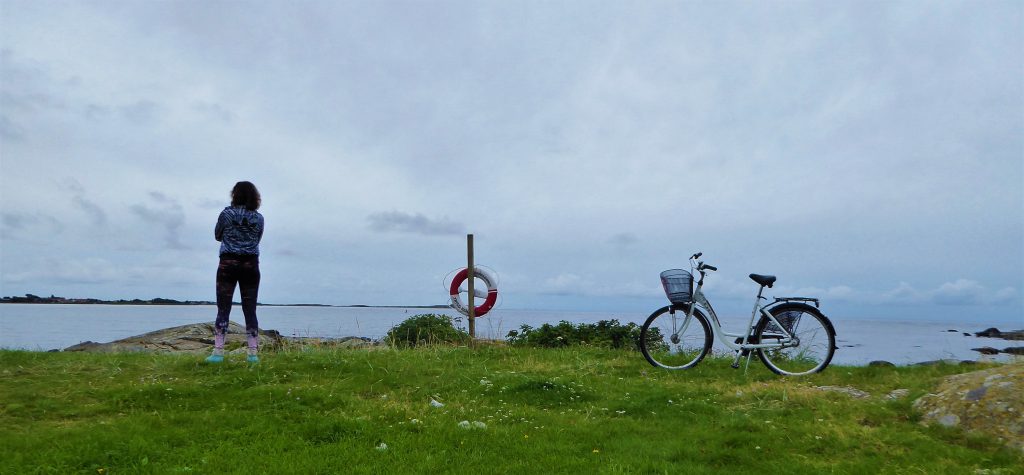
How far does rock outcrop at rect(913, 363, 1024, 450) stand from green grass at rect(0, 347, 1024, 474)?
19 centimetres

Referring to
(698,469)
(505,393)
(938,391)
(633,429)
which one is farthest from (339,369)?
(938,391)

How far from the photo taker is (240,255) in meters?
8.88

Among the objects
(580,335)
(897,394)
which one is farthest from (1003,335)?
(897,394)

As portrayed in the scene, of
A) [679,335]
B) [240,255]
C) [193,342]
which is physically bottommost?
[193,342]

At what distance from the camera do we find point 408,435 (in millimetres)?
5418

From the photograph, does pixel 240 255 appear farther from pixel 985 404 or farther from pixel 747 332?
pixel 985 404

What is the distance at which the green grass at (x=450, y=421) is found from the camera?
4715mm

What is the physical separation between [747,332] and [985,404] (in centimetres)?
393

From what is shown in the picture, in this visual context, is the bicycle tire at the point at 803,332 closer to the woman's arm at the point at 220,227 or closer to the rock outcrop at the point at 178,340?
the woman's arm at the point at 220,227

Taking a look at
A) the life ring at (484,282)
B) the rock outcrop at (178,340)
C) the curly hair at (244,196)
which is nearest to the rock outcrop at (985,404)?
the curly hair at (244,196)

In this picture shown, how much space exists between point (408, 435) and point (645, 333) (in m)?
5.77

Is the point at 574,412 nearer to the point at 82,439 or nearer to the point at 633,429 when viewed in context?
the point at 633,429

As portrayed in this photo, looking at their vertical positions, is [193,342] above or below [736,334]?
below

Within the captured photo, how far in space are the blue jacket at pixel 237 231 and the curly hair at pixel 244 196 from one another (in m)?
0.09
